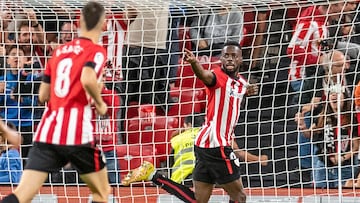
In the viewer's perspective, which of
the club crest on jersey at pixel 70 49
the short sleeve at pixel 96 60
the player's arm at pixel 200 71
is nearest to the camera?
the short sleeve at pixel 96 60

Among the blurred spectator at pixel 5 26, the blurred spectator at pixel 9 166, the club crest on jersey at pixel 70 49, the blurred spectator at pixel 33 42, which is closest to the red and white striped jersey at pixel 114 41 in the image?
the blurred spectator at pixel 33 42

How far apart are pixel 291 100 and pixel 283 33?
86cm

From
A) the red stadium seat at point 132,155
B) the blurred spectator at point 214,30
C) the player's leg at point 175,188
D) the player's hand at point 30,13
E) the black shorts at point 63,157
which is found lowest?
the player's leg at point 175,188

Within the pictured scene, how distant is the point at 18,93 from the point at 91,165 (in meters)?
4.68

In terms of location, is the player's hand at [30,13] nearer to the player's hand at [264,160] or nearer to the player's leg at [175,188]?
the player's leg at [175,188]

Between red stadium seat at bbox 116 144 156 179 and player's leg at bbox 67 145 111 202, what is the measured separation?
434 centimetres

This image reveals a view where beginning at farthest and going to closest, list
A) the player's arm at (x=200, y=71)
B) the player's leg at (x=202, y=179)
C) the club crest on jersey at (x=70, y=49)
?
the player's leg at (x=202, y=179) → the player's arm at (x=200, y=71) → the club crest on jersey at (x=70, y=49)

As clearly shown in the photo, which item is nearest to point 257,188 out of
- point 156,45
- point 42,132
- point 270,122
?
point 270,122

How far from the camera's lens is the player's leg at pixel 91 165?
6910 millimetres

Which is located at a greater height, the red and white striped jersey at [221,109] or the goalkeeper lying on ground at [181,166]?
the red and white striped jersey at [221,109]

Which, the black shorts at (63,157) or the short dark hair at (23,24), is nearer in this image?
the black shorts at (63,157)

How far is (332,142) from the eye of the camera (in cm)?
1112

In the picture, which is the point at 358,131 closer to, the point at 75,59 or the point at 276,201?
Answer: the point at 276,201

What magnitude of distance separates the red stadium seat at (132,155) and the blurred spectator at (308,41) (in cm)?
196
